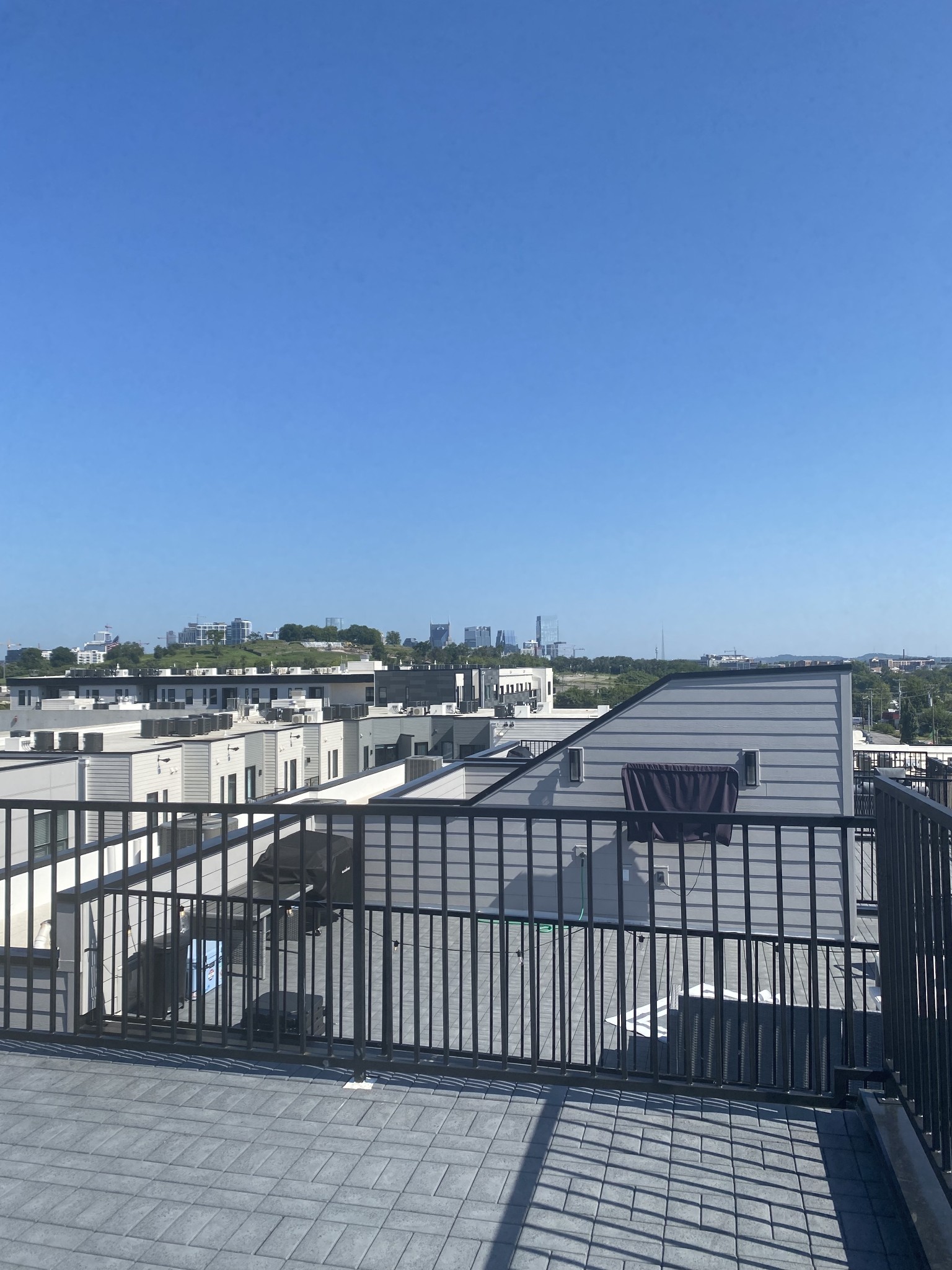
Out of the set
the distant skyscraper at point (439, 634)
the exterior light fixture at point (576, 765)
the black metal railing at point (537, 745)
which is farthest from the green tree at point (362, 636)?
the exterior light fixture at point (576, 765)

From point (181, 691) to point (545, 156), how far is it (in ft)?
122

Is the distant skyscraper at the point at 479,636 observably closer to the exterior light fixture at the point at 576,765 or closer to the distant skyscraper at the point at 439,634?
the distant skyscraper at the point at 439,634

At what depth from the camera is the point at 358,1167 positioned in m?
2.20

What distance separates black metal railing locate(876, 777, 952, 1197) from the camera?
1.79 m

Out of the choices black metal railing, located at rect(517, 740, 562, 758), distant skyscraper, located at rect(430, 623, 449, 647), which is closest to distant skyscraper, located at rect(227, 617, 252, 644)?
distant skyscraper, located at rect(430, 623, 449, 647)

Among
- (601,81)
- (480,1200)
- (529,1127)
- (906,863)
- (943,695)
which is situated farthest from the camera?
(943,695)

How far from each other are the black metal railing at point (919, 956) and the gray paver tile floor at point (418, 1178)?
0.25m

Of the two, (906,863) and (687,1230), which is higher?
(906,863)

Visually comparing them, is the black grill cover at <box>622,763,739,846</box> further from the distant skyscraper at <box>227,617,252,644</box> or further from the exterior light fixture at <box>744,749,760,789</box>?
the distant skyscraper at <box>227,617,252,644</box>

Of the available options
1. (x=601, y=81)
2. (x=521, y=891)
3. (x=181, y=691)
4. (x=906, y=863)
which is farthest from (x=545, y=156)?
(x=181, y=691)

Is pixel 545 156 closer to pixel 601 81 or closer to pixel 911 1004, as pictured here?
pixel 601 81

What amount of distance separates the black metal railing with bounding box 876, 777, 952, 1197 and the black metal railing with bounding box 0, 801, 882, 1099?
0.14 meters

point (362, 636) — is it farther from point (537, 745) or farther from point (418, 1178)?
point (418, 1178)

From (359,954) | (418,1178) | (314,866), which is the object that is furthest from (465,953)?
(418,1178)
